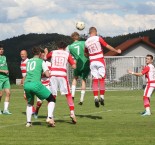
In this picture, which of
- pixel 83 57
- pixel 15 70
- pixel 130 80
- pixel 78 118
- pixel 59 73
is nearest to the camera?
pixel 59 73

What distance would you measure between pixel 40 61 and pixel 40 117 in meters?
4.43

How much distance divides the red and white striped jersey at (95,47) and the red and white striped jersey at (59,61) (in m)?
2.22

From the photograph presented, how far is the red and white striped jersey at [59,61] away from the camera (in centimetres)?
1897

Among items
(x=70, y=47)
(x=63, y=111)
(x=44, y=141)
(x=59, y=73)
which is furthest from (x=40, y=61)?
(x=63, y=111)

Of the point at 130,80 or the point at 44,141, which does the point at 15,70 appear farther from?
the point at 44,141

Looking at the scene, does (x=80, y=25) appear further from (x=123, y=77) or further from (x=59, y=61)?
(x=123, y=77)

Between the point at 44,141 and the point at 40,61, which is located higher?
the point at 40,61

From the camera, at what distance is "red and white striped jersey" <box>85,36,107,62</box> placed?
69.1ft

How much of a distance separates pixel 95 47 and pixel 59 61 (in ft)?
8.13

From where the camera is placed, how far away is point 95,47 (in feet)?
69.5

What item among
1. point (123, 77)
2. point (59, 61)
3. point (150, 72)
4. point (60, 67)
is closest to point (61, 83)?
point (60, 67)

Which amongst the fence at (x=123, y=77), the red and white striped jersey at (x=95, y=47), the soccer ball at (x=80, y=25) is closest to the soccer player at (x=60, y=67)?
the red and white striped jersey at (x=95, y=47)

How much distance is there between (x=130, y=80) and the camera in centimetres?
5341

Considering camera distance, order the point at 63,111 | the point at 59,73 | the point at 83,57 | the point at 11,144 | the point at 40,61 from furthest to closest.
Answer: the point at 63,111, the point at 83,57, the point at 59,73, the point at 40,61, the point at 11,144
